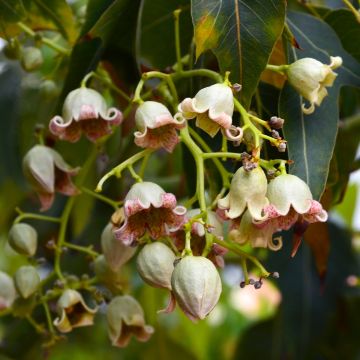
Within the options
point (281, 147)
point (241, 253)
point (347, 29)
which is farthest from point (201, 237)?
point (347, 29)

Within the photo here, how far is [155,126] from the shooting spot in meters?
Result: 0.99

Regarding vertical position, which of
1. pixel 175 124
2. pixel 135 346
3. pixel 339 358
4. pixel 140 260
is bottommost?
pixel 135 346

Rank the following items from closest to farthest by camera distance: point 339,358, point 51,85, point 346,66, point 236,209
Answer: point 236,209, point 346,66, point 51,85, point 339,358

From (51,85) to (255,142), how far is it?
0.62 m

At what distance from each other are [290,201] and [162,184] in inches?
37.5

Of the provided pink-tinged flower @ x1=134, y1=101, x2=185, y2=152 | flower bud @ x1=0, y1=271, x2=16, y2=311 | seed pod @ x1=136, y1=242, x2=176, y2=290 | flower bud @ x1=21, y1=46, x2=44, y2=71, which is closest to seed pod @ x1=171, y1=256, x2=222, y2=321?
seed pod @ x1=136, y1=242, x2=176, y2=290

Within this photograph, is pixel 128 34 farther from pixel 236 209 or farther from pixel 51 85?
pixel 236 209

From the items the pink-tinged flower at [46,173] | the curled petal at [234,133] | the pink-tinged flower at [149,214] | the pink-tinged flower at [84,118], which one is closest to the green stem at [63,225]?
the pink-tinged flower at [46,173]

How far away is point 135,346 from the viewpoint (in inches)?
91.6

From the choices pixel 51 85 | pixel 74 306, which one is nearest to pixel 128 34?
pixel 51 85

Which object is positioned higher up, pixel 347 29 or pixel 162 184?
pixel 347 29

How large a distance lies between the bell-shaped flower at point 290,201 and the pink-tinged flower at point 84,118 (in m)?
0.25

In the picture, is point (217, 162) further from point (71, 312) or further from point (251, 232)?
point (71, 312)

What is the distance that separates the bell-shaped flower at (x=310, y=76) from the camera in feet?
3.34
